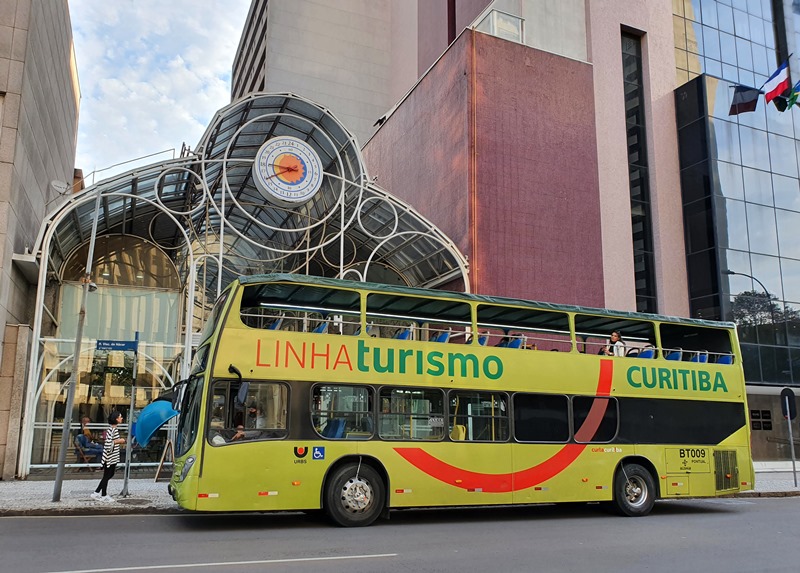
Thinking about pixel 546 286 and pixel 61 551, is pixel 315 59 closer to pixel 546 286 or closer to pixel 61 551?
Answer: pixel 546 286

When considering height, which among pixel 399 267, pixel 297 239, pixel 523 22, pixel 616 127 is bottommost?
pixel 399 267

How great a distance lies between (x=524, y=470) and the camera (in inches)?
524

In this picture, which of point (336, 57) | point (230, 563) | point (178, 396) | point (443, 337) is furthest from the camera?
point (336, 57)

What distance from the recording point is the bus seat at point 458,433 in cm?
1277

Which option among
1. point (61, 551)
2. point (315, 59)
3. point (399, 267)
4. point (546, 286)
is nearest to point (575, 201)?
point (546, 286)

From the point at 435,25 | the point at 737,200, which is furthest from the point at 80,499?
the point at 435,25

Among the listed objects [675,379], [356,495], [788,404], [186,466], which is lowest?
[356,495]

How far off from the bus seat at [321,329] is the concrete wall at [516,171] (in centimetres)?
1127

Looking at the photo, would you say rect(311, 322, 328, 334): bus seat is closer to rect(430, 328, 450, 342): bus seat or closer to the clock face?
rect(430, 328, 450, 342): bus seat

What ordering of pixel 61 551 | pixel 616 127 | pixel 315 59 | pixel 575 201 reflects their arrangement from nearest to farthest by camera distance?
pixel 61 551 < pixel 575 201 < pixel 616 127 < pixel 315 59

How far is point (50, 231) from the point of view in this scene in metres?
18.1

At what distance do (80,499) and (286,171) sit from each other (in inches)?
417

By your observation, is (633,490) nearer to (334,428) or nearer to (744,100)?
(334,428)

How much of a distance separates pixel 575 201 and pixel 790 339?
38.1 ft
